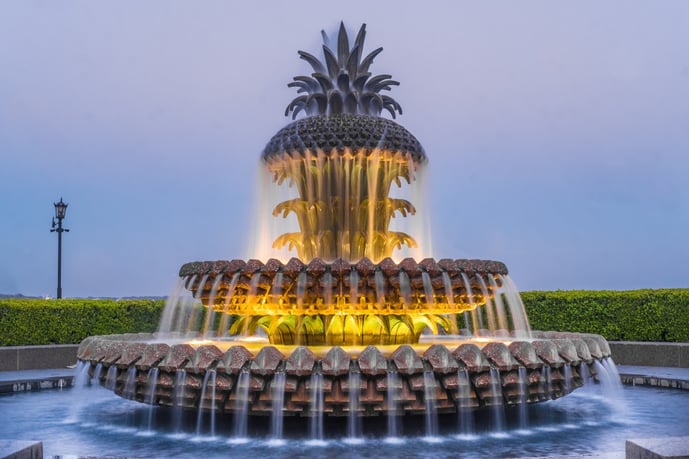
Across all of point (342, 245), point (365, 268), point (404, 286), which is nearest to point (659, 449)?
point (404, 286)

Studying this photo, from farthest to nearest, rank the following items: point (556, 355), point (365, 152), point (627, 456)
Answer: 1. point (365, 152)
2. point (556, 355)
3. point (627, 456)

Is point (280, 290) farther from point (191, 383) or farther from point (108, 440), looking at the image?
point (108, 440)

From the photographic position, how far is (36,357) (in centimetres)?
1465

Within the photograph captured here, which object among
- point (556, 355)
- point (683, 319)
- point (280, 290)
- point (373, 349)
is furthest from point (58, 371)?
point (683, 319)

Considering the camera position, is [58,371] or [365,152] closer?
[365,152]

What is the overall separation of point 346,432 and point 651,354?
1023 cm

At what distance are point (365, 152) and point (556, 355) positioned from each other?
3644mm

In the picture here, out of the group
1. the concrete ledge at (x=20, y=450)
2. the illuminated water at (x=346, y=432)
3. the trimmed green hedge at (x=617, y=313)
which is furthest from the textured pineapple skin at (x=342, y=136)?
the trimmed green hedge at (x=617, y=313)

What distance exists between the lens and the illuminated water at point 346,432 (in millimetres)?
5944

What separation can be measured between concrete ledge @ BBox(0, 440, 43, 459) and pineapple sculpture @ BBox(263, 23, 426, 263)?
5175 mm

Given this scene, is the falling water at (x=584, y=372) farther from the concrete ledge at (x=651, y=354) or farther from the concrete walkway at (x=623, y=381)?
the concrete ledge at (x=651, y=354)

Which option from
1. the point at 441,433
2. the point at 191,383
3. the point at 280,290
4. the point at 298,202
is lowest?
the point at 441,433

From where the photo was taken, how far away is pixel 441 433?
6.80 m

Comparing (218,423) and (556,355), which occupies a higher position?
(556,355)
